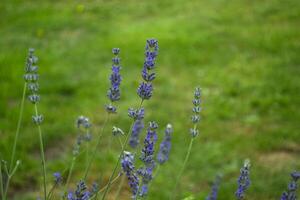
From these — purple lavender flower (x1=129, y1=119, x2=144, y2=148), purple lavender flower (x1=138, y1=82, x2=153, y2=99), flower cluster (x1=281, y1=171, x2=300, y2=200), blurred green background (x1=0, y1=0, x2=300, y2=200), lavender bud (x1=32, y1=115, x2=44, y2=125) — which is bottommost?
flower cluster (x1=281, y1=171, x2=300, y2=200)

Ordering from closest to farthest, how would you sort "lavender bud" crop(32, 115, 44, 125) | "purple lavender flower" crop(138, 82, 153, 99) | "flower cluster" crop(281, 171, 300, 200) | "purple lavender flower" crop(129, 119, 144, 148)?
"flower cluster" crop(281, 171, 300, 200)
"purple lavender flower" crop(138, 82, 153, 99)
"lavender bud" crop(32, 115, 44, 125)
"purple lavender flower" crop(129, 119, 144, 148)

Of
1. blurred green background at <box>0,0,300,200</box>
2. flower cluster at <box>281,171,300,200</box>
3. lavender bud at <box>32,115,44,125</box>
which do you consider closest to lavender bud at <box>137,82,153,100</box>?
lavender bud at <box>32,115,44,125</box>

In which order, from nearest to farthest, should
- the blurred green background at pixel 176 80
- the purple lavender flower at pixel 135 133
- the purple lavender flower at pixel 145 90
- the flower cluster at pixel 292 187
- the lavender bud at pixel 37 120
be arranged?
the flower cluster at pixel 292 187 < the purple lavender flower at pixel 145 90 < the lavender bud at pixel 37 120 < the purple lavender flower at pixel 135 133 < the blurred green background at pixel 176 80

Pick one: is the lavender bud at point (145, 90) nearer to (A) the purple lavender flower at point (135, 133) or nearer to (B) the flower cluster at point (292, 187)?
(B) the flower cluster at point (292, 187)

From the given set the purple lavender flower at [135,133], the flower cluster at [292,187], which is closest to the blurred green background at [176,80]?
the purple lavender flower at [135,133]

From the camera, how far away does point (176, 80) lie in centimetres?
749

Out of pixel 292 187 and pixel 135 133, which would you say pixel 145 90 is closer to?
pixel 292 187

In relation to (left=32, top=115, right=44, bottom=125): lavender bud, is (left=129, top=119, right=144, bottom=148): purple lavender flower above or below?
above

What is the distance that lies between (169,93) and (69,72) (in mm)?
1676

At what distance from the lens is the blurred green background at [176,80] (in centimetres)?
537

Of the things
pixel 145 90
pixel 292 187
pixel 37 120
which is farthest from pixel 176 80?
pixel 292 187

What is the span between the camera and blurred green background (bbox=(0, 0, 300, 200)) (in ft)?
17.6

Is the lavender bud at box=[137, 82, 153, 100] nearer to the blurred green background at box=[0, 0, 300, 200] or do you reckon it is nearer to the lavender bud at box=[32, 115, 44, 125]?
the lavender bud at box=[32, 115, 44, 125]

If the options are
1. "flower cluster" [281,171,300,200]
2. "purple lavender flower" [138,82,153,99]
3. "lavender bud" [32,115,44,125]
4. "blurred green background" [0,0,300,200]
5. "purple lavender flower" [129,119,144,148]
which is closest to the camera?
"flower cluster" [281,171,300,200]
